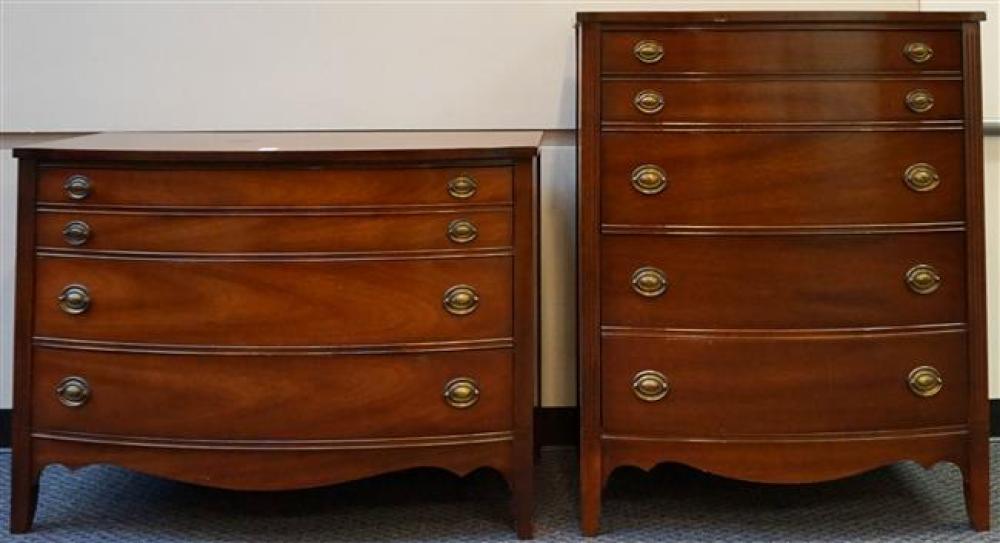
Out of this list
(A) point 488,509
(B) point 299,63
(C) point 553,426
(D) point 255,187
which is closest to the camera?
(D) point 255,187

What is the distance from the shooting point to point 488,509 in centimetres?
194

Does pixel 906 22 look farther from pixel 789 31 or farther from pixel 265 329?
pixel 265 329

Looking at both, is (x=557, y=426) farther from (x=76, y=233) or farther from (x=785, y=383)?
(x=76, y=233)

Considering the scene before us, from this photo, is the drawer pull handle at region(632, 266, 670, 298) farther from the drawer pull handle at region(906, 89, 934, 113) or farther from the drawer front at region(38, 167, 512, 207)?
the drawer pull handle at region(906, 89, 934, 113)

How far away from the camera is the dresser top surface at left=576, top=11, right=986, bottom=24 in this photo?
1.69m

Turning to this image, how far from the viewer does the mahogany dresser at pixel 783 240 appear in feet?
5.61

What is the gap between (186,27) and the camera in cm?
220

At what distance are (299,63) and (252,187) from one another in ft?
2.14

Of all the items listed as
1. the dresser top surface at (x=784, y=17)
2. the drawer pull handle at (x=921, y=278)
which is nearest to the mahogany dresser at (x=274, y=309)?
the dresser top surface at (x=784, y=17)

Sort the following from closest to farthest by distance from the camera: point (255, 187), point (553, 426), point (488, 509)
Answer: point (255, 187), point (488, 509), point (553, 426)

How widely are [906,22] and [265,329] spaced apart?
1388 millimetres

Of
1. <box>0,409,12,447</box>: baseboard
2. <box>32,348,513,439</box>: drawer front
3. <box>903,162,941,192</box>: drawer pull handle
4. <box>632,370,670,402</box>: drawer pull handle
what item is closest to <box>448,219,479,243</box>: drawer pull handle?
<box>32,348,513,439</box>: drawer front

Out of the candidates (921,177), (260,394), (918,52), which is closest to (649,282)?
(921,177)

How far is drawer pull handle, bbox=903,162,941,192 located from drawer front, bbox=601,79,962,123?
9 cm
